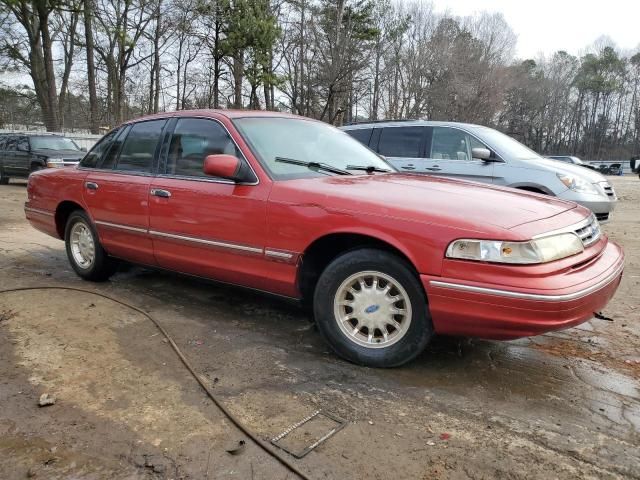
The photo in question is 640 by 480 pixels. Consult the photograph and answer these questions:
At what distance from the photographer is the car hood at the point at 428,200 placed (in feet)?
9.29

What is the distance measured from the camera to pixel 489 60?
40812mm

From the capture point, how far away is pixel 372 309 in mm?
3078

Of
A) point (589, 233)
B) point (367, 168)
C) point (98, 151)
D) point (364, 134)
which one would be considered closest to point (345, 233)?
point (367, 168)

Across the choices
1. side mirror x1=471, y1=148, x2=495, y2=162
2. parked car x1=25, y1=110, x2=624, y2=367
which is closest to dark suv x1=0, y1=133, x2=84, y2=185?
parked car x1=25, y1=110, x2=624, y2=367

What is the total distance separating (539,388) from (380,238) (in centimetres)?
126

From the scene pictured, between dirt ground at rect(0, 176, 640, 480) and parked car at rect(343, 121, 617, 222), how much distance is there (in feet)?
8.86

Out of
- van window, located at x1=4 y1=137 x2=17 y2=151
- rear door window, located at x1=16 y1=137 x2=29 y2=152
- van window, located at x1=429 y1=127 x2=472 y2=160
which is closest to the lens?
van window, located at x1=429 y1=127 x2=472 y2=160

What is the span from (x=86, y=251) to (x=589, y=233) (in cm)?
441

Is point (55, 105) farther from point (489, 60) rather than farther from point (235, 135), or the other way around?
point (489, 60)

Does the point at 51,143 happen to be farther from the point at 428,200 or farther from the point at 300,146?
the point at 428,200

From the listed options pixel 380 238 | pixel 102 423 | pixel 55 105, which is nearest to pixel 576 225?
pixel 380 238

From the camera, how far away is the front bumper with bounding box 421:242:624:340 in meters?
2.59

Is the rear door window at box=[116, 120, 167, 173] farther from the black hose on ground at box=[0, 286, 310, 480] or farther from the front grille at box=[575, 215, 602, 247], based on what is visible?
the front grille at box=[575, 215, 602, 247]

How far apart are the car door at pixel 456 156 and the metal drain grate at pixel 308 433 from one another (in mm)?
5234
